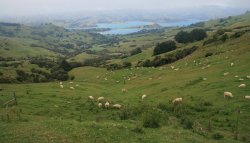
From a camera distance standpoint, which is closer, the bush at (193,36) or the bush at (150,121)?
the bush at (150,121)

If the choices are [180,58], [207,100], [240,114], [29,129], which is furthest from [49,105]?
[180,58]

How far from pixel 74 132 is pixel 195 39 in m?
119

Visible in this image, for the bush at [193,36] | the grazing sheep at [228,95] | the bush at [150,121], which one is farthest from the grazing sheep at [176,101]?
the bush at [193,36]

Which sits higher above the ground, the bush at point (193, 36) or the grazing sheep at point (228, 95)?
the grazing sheep at point (228, 95)

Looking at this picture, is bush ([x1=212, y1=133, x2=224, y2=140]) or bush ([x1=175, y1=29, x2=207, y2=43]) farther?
bush ([x1=175, y1=29, x2=207, y2=43])

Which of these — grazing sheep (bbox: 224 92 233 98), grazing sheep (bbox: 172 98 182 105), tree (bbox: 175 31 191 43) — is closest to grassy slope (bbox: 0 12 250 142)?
grazing sheep (bbox: 224 92 233 98)

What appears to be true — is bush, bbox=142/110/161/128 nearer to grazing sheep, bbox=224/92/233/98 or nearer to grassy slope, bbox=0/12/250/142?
grassy slope, bbox=0/12/250/142

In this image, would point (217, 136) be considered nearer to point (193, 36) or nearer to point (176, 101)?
point (176, 101)

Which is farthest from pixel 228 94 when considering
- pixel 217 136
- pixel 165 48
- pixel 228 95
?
pixel 165 48

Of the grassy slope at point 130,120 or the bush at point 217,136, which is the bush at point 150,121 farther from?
the bush at point 217,136

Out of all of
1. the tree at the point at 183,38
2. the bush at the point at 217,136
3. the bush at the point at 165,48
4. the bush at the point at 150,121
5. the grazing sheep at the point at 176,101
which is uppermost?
the bush at the point at 150,121

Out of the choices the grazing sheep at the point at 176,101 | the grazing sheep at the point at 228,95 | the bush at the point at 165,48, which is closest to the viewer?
the grazing sheep at the point at 228,95

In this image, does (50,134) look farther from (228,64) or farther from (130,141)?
(228,64)

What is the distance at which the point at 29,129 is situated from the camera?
20.3 metres
